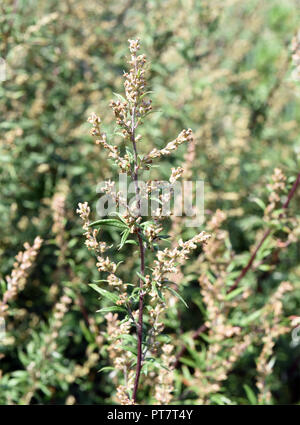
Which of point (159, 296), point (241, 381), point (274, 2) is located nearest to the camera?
point (159, 296)

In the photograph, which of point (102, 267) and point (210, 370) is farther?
point (210, 370)

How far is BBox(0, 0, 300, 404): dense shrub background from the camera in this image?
2.95m

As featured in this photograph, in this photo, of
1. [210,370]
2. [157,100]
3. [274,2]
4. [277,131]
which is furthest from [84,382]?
[274,2]

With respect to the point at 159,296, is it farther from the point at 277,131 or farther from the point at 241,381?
the point at 277,131

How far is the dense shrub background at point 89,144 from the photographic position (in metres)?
2.95

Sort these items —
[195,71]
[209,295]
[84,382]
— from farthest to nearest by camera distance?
[195,71] < [84,382] < [209,295]

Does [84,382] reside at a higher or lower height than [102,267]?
lower

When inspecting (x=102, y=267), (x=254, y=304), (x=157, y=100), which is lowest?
(x=102, y=267)

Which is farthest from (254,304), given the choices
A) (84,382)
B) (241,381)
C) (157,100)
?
(157,100)

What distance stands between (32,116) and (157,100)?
3.58ft

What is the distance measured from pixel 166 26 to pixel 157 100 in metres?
0.62

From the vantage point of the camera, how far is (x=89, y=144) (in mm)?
3627

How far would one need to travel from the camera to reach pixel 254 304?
11.1 feet

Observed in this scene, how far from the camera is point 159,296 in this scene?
4.33 feet
